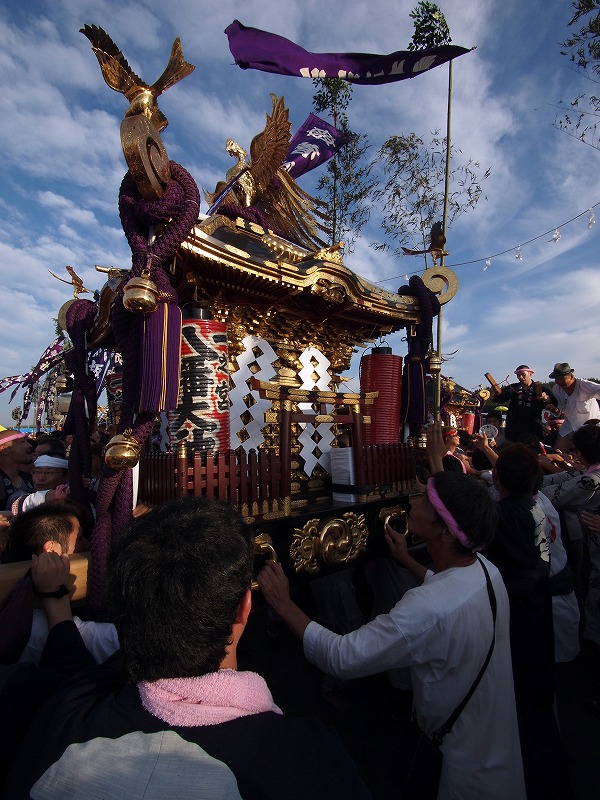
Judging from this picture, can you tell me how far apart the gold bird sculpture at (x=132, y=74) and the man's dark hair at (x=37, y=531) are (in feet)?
7.54

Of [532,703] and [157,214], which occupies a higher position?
[157,214]

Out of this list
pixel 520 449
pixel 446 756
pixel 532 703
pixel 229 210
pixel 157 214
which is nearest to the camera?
pixel 446 756

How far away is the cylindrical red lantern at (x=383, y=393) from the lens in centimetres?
469

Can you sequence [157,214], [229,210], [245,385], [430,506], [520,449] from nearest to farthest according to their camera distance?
[430,506]
[157,214]
[520,449]
[245,385]
[229,210]

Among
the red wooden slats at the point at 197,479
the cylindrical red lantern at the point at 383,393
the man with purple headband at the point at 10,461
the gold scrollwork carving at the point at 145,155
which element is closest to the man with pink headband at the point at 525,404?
the cylindrical red lantern at the point at 383,393

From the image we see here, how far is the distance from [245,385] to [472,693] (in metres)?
3.25

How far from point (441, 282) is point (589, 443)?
2710 millimetres

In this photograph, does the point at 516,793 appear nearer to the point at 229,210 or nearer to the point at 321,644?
the point at 321,644

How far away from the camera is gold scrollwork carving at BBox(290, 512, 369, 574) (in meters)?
2.88

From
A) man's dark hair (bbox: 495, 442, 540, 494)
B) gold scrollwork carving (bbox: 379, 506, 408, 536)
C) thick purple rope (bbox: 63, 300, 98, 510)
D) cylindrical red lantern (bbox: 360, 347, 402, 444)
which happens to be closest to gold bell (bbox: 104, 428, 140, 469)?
thick purple rope (bbox: 63, 300, 98, 510)

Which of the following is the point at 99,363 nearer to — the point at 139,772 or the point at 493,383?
the point at 139,772

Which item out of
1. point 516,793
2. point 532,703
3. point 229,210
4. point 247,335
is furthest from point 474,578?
point 229,210

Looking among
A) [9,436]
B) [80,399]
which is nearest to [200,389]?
[80,399]

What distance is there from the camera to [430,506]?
1943 millimetres
